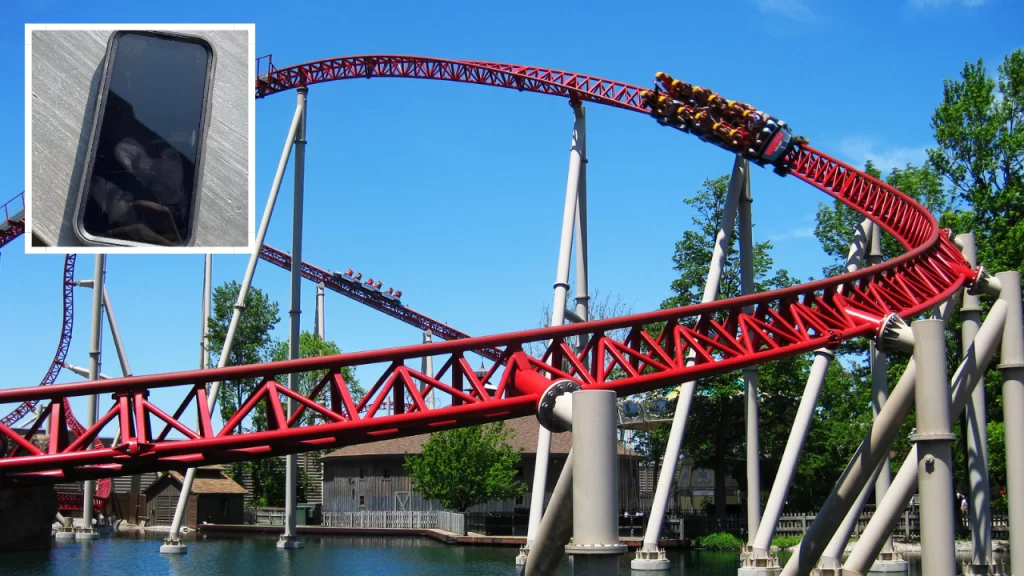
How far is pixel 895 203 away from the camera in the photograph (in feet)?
77.3

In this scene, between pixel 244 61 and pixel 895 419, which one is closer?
pixel 244 61

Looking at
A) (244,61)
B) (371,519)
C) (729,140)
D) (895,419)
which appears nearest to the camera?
(244,61)

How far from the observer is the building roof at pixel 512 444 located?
4234 cm

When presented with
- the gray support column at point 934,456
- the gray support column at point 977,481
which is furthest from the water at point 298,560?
the gray support column at point 934,456

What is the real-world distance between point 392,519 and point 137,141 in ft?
119

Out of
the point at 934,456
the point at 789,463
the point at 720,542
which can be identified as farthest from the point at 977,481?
the point at 720,542

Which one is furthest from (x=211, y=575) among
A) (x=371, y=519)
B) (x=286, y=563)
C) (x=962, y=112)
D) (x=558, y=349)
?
(x=962, y=112)

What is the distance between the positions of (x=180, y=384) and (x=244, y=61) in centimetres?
370

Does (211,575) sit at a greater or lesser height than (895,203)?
lesser

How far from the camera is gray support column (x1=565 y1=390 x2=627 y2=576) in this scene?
427 inches

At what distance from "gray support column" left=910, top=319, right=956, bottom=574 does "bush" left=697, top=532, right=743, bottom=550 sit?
20840mm

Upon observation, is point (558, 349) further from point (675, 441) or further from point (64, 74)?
point (675, 441)

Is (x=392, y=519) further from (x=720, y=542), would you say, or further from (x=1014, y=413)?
(x=1014, y=413)

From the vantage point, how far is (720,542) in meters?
34.2
